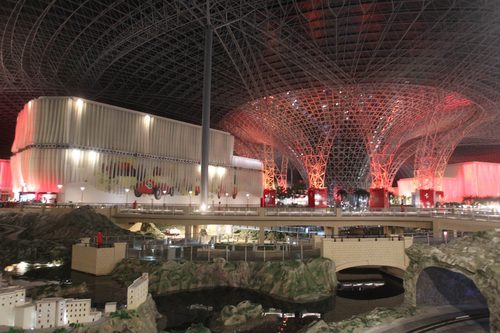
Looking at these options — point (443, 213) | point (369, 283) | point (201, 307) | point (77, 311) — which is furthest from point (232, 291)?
point (443, 213)

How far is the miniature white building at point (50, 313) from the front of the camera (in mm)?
16500

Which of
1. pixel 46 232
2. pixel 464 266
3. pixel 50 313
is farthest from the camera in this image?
pixel 46 232

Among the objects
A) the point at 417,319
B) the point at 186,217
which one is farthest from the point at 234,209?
the point at 417,319

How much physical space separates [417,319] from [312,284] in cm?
1040

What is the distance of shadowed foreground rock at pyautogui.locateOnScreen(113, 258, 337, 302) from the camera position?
30234mm

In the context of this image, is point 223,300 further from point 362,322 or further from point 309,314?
point 362,322

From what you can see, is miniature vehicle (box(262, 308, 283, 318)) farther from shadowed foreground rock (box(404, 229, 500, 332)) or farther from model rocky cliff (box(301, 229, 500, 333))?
shadowed foreground rock (box(404, 229, 500, 332))

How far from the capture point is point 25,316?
16.1 metres

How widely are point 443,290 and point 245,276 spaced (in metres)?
14.4

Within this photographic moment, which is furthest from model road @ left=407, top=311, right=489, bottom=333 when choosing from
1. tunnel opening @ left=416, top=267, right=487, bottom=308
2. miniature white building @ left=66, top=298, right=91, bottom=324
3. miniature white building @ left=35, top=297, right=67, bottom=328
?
miniature white building @ left=35, top=297, right=67, bottom=328

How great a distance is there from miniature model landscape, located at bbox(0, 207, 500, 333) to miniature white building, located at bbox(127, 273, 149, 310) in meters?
0.05

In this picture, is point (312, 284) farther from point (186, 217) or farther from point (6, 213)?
point (6, 213)

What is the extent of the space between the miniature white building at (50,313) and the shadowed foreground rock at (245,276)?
13.2 metres

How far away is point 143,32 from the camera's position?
4994 centimetres
